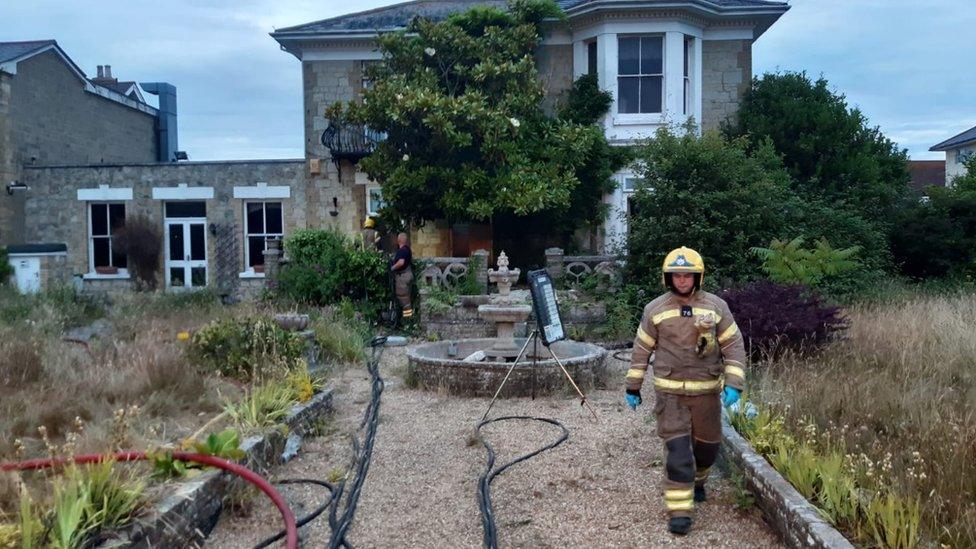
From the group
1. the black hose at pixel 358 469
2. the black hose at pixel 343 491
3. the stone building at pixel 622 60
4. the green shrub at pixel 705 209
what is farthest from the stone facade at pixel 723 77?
the black hose at pixel 343 491

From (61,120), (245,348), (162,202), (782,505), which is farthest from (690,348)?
(61,120)

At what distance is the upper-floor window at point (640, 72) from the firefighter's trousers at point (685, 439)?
13846 millimetres

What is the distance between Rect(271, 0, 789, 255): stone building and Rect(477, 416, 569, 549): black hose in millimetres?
9877

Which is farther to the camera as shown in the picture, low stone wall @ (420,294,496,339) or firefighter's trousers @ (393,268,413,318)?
firefighter's trousers @ (393,268,413,318)

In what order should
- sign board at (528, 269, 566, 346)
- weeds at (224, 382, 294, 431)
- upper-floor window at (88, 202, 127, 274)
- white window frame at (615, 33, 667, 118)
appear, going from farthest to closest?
upper-floor window at (88, 202, 127, 274), white window frame at (615, 33, 667, 118), sign board at (528, 269, 566, 346), weeds at (224, 382, 294, 431)

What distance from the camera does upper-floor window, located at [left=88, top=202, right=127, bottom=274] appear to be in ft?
69.2

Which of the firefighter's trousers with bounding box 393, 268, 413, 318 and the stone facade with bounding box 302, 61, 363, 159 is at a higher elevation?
the stone facade with bounding box 302, 61, 363, 159

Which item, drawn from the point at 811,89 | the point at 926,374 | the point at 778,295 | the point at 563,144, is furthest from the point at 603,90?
the point at 926,374

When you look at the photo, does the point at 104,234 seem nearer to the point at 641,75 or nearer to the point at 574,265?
the point at 574,265

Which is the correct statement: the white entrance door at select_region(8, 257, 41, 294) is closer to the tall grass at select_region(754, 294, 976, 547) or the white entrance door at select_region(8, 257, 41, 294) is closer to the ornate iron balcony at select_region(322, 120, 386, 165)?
the ornate iron balcony at select_region(322, 120, 386, 165)

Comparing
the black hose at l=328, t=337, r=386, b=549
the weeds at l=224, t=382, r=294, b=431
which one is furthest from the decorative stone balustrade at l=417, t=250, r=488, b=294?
the weeds at l=224, t=382, r=294, b=431

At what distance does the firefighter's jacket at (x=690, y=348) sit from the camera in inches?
208

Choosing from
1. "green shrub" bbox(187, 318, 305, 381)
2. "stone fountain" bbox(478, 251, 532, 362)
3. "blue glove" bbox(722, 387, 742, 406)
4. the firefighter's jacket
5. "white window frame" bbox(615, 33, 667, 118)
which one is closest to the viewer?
"blue glove" bbox(722, 387, 742, 406)

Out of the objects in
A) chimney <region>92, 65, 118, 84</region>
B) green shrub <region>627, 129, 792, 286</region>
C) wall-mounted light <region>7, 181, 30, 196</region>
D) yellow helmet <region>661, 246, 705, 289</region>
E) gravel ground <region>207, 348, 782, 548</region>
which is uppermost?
chimney <region>92, 65, 118, 84</region>
